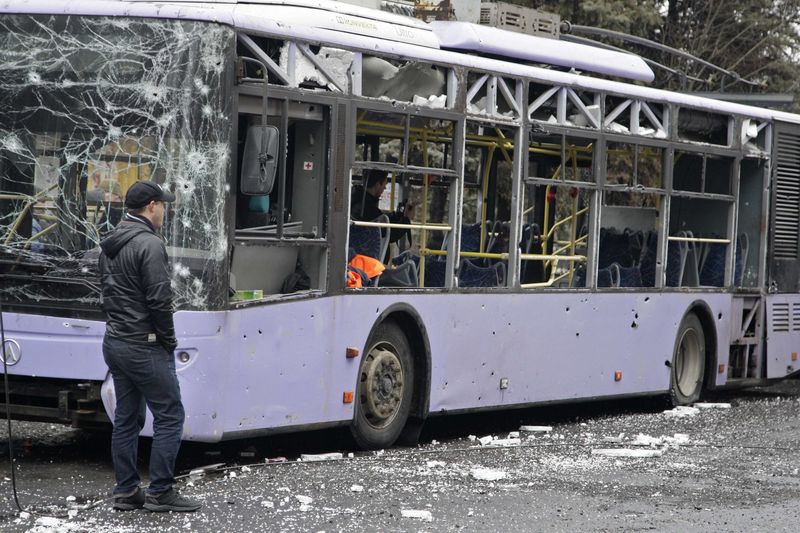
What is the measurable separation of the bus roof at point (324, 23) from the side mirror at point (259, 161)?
2.35ft

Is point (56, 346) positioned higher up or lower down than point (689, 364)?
higher up

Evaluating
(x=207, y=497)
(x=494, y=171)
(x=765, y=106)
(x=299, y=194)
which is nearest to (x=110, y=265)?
(x=207, y=497)

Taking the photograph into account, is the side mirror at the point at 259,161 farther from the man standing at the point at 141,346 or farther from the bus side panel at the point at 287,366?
the man standing at the point at 141,346

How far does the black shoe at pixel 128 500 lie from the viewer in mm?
8594

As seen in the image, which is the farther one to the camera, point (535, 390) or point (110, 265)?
point (535, 390)

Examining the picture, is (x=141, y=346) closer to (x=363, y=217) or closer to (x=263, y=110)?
(x=263, y=110)

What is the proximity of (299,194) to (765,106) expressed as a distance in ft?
33.4

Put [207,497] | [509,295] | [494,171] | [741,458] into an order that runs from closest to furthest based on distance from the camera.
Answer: [207,497]
[741,458]
[509,295]
[494,171]

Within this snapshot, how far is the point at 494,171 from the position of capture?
1404 cm

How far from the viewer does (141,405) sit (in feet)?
28.7

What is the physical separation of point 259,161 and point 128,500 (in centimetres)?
231

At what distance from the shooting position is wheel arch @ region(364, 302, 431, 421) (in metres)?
11.8

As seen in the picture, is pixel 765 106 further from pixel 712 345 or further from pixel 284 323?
pixel 284 323

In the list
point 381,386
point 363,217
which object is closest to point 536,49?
point 363,217
